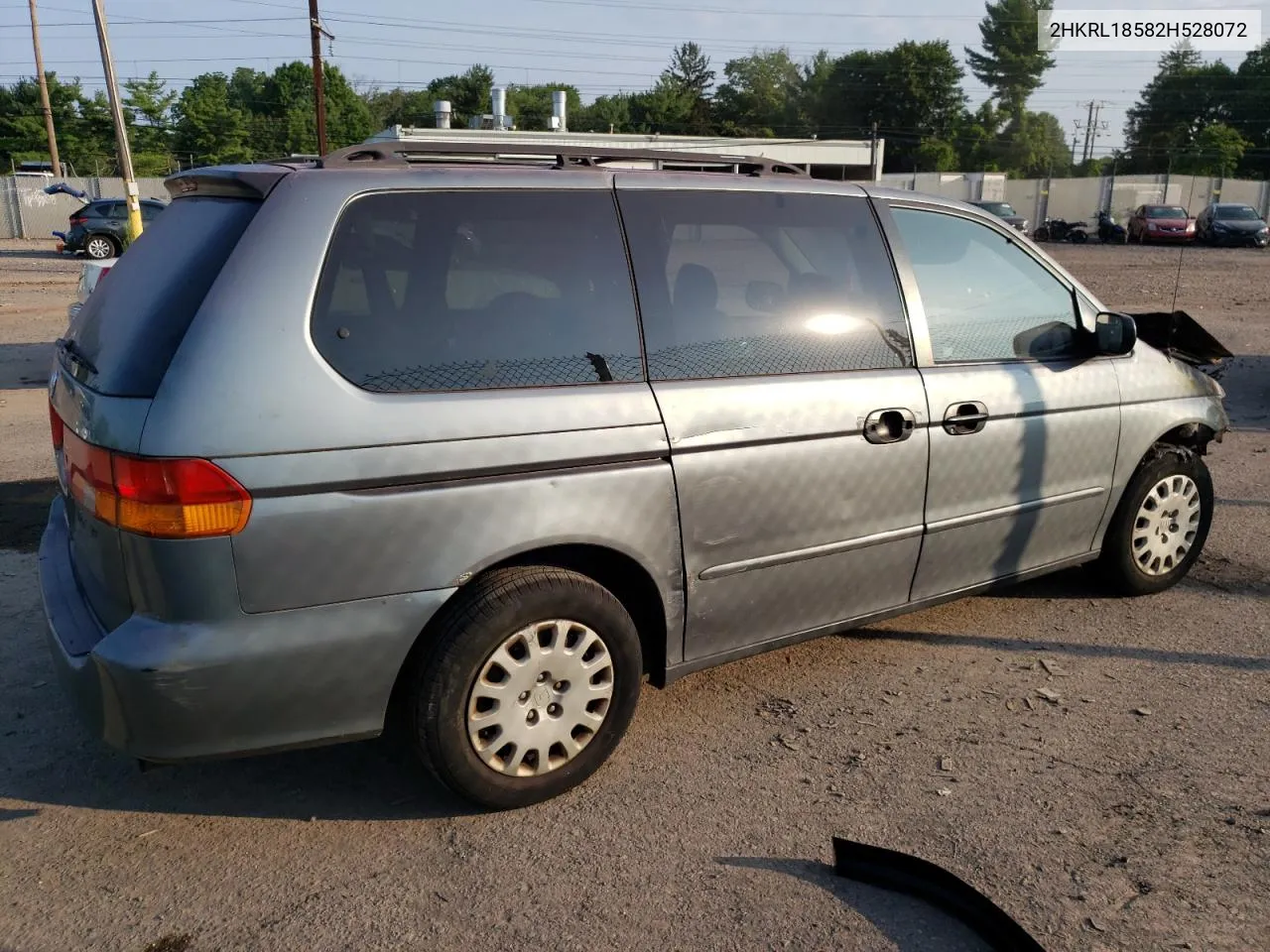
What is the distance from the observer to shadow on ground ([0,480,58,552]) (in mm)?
5477

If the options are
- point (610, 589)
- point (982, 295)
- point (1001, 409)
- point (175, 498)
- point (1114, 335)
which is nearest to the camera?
point (175, 498)

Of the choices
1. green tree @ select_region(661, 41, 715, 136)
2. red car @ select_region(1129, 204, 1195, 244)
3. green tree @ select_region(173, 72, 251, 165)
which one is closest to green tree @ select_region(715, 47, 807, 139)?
green tree @ select_region(661, 41, 715, 136)

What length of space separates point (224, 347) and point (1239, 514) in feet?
19.0

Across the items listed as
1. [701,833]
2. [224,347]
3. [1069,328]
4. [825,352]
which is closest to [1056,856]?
[701,833]

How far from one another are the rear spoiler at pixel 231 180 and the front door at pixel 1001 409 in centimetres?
226

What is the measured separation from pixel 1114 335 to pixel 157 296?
360 centimetres

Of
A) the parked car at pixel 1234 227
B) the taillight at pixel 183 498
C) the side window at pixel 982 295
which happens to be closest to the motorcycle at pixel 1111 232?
the parked car at pixel 1234 227

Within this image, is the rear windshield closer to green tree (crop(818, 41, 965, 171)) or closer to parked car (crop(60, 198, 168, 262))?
parked car (crop(60, 198, 168, 262))

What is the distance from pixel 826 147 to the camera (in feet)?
105

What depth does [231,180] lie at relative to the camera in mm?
3078

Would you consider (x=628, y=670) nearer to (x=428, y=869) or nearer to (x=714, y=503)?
(x=714, y=503)


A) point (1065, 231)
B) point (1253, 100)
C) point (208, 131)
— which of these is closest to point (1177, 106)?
point (1253, 100)

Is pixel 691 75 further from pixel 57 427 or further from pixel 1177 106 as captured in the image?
pixel 57 427

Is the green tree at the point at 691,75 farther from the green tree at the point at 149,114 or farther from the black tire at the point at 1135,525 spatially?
the black tire at the point at 1135,525
